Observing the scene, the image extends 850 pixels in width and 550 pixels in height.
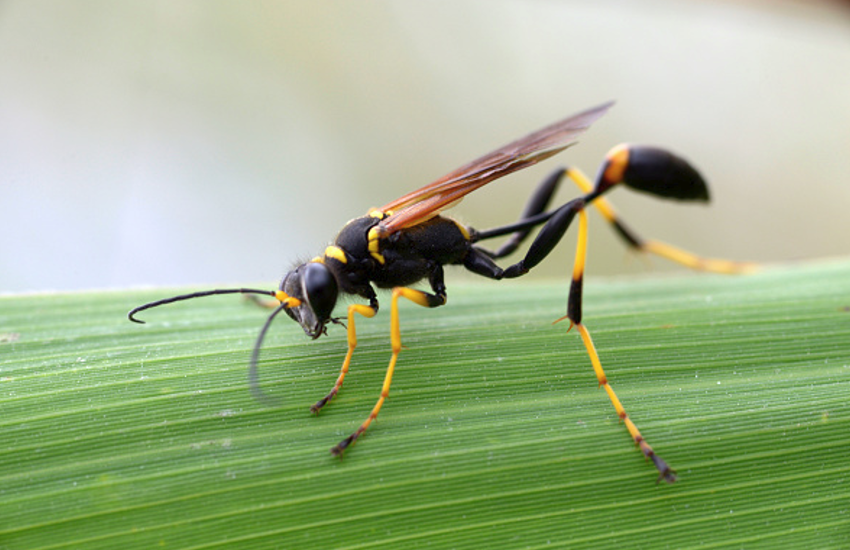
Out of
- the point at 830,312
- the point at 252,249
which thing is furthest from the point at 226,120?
the point at 830,312

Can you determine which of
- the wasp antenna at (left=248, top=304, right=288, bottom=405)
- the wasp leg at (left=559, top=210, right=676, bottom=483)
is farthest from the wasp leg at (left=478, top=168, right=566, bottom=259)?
the wasp antenna at (left=248, top=304, right=288, bottom=405)

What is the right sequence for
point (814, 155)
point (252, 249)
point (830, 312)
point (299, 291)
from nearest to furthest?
point (299, 291)
point (830, 312)
point (252, 249)
point (814, 155)

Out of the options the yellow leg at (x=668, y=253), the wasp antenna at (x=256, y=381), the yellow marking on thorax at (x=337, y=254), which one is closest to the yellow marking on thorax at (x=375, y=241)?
the yellow marking on thorax at (x=337, y=254)

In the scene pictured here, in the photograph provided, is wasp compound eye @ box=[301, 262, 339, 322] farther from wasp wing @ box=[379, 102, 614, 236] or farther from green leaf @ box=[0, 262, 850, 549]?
wasp wing @ box=[379, 102, 614, 236]

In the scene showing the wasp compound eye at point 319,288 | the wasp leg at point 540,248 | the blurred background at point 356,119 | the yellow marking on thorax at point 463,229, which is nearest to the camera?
the wasp compound eye at point 319,288

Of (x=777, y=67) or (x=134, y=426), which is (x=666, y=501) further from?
(x=777, y=67)

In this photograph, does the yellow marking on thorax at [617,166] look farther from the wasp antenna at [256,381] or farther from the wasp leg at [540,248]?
the wasp antenna at [256,381]
